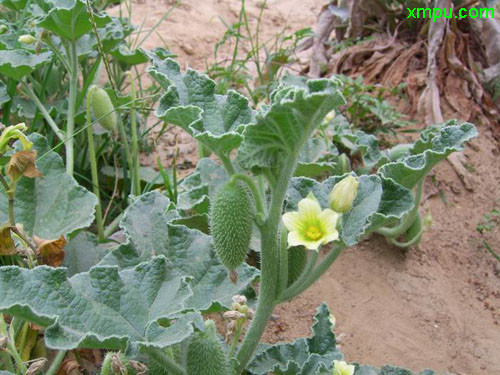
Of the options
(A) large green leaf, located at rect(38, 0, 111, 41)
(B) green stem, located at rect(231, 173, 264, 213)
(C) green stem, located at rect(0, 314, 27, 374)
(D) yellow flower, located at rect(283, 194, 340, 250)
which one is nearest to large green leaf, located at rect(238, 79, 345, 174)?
(B) green stem, located at rect(231, 173, 264, 213)

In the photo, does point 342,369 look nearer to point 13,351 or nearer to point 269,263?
point 269,263

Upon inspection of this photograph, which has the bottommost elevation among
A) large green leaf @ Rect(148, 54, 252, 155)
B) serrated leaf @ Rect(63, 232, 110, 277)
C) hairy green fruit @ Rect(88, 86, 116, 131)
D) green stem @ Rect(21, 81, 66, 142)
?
serrated leaf @ Rect(63, 232, 110, 277)

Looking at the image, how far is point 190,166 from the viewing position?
3.01 metres

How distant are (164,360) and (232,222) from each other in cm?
35

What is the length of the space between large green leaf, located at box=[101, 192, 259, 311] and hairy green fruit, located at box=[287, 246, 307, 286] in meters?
→ 0.16

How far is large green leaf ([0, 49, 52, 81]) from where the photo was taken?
2209 millimetres

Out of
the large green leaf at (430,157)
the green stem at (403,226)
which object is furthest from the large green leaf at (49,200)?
the green stem at (403,226)

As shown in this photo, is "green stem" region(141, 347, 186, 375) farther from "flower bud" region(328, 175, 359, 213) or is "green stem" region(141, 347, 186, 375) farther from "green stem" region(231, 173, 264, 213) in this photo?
"flower bud" region(328, 175, 359, 213)

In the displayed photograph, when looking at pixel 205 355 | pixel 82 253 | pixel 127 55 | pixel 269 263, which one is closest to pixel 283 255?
pixel 269 263

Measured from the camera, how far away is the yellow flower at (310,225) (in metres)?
1.26

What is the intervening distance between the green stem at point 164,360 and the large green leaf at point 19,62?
4.37 feet

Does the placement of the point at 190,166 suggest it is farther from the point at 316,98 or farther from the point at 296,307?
the point at 316,98

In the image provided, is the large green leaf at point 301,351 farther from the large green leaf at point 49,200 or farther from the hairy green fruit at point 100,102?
the hairy green fruit at point 100,102

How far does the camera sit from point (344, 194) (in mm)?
1255
